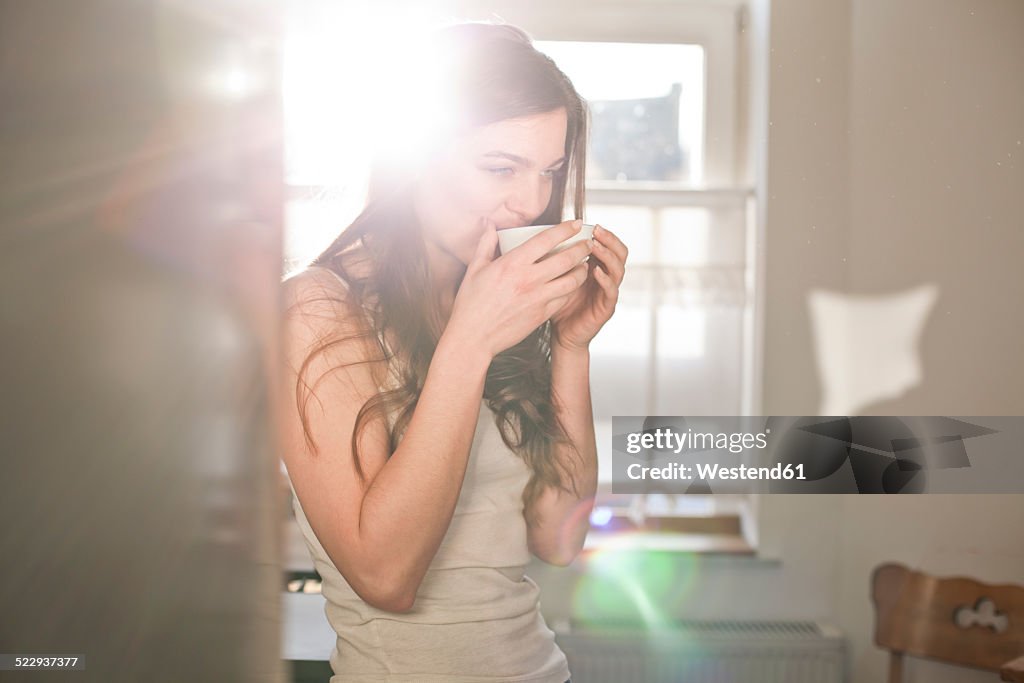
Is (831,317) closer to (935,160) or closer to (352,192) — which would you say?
(935,160)

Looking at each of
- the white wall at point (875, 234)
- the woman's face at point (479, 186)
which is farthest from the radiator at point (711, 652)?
the woman's face at point (479, 186)

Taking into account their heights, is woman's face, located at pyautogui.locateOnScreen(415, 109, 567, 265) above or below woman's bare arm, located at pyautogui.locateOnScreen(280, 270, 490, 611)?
above

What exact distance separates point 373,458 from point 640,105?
0.43 meters

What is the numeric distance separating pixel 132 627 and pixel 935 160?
917 millimetres

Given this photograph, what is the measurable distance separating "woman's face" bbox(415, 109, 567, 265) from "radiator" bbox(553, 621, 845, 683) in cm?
41

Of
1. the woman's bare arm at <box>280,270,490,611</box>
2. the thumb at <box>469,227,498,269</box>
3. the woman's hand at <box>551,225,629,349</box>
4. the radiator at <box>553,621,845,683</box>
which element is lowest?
the radiator at <box>553,621,845,683</box>

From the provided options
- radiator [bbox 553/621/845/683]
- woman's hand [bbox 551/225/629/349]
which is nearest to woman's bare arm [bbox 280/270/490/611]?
woman's hand [bbox 551/225/629/349]

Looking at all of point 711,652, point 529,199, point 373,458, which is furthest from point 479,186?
point 711,652

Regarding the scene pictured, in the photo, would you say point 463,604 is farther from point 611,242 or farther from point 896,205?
point 896,205

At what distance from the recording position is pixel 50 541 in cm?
79

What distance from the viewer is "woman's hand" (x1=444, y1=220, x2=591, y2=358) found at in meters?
0.70

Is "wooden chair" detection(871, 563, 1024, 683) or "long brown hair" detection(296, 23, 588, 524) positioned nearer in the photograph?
"long brown hair" detection(296, 23, 588, 524)

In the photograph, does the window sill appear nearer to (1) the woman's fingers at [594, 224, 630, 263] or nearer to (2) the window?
(2) the window

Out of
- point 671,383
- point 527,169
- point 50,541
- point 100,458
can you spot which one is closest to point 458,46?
point 527,169
